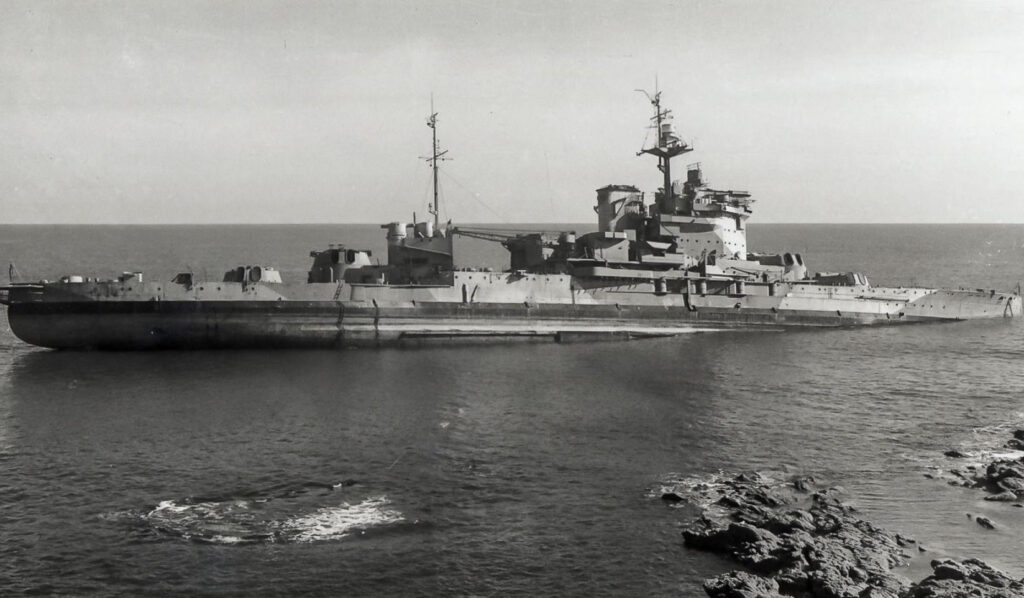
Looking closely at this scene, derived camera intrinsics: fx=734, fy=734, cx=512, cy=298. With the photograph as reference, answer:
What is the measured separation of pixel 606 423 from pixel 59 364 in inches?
878

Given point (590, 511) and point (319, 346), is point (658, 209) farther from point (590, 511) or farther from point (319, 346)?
point (590, 511)

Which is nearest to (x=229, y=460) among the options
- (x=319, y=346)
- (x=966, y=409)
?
(x=319, y=346)

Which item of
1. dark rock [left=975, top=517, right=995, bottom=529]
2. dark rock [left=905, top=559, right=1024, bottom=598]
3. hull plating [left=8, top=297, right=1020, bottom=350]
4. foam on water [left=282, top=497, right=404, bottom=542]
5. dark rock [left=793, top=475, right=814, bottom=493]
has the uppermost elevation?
hull plating [left=8, top=297, right=1020, bottom=350]

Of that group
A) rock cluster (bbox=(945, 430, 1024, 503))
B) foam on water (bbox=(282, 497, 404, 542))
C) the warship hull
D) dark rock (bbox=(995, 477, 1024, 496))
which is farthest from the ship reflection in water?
the warship hull

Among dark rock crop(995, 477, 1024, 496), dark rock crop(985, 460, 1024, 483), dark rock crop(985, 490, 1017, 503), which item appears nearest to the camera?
dark rock crop(985, 490, 1017, 503)

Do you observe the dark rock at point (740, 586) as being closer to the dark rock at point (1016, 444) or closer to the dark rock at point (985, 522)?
the dark rock at point (985, 522)

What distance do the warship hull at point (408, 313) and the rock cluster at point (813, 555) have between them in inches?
827

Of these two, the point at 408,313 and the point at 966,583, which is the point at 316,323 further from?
the point at 966,583

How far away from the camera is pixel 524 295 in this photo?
36062 mm

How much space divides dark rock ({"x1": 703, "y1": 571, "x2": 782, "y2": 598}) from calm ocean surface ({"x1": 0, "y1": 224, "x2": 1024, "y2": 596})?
41 centimetres

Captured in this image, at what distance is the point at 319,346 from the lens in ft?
108

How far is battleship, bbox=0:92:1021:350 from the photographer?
104 ft

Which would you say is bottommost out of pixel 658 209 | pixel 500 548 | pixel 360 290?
pixel 500 548

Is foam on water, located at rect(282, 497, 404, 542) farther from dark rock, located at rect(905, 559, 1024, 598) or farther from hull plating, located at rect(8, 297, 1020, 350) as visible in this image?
hull plating, located at rect(8, 297, 1020, 350)
